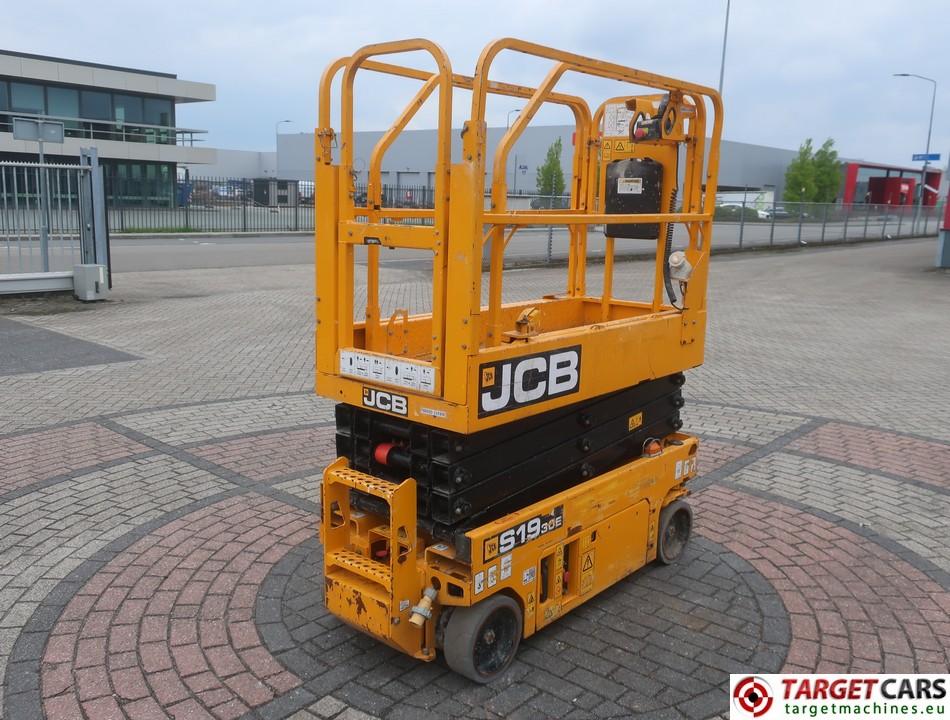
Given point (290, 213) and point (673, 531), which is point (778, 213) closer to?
point (290, 213)

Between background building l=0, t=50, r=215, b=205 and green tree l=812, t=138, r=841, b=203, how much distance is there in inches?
1769

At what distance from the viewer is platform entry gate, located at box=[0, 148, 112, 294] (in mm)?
13062

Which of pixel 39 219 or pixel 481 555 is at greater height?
pixel 39 219

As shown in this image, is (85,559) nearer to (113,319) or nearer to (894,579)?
(894,579)

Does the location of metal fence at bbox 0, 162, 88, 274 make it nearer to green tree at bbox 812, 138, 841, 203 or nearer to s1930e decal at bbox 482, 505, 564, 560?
s1930e decal at bbox 482, 505, 564, 560

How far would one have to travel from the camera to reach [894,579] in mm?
4691

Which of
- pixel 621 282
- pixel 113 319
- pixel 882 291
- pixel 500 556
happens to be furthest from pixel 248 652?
pixel 882 291

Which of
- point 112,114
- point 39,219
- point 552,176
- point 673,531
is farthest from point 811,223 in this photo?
point 112,114

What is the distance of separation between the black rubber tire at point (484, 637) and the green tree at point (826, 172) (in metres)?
66.5

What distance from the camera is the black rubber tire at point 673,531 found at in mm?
4719

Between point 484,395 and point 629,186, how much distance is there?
69.9 inches

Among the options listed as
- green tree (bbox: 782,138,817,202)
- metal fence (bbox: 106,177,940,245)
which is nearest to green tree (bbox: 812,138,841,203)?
green tree (bbox: 782,138,817,202)

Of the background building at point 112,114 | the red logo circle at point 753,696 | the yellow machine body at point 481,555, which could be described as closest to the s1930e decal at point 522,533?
the yellow machine body at point 481,555

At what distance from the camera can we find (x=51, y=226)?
13.5 metres
